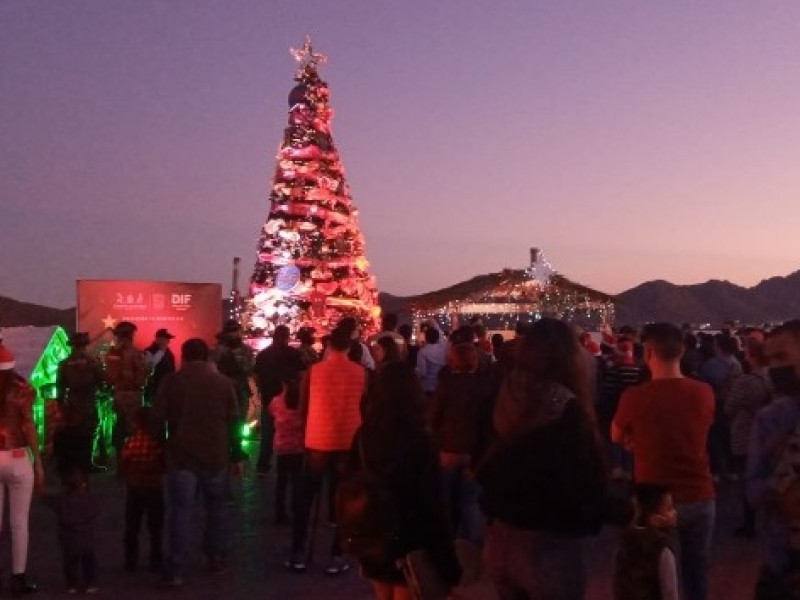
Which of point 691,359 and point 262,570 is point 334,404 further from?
point 691,359

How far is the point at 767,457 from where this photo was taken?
4.25 m

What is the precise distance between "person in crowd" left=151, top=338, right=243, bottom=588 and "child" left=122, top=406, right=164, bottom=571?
160mm

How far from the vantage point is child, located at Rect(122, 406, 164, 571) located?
7.96m

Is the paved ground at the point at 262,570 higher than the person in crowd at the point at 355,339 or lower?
lower

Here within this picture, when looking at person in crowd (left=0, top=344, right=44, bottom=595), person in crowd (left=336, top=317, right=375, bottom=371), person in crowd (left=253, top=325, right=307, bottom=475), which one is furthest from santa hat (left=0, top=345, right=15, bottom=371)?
person in crowd (left=253, top=325, right=307, bottom=475)

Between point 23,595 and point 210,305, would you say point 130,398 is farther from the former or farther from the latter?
point 23,595

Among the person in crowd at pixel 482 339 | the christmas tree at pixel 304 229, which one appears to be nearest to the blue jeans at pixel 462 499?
the person in crowd at pixel 482 339

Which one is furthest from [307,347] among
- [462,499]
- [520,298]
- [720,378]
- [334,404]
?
[520,298]

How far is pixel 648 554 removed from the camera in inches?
188

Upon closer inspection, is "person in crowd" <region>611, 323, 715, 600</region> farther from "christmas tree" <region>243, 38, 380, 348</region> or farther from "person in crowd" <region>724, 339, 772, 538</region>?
"christmas tree" <region>243, 38, 380, 348</region>

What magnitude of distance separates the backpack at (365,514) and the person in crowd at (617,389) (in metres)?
8.15

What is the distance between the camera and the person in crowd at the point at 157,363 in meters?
12.7

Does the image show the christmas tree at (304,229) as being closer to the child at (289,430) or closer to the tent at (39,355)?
the tent at (39,355)

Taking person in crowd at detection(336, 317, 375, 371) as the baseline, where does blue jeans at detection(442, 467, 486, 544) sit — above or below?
below
